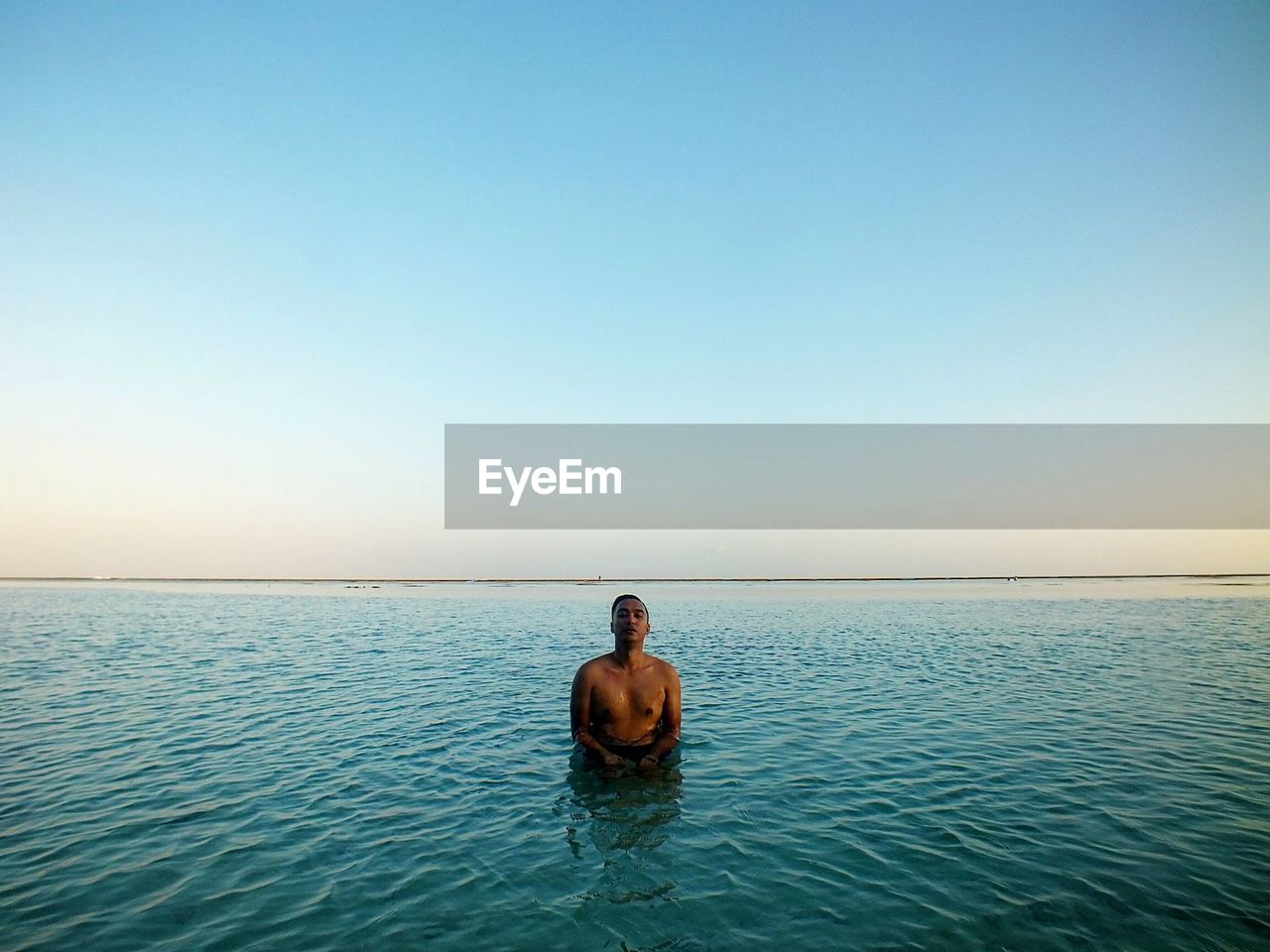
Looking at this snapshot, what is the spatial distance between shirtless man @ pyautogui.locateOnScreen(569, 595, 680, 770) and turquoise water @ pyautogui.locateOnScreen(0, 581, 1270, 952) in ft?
1.92

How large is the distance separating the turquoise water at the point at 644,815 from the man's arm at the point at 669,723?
1.36ft

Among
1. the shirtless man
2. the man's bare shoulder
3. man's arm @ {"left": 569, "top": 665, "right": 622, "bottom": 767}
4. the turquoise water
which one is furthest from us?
the man's bare shoulder

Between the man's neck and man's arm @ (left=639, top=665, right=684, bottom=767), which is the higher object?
the man's neck

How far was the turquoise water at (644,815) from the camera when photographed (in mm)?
5855

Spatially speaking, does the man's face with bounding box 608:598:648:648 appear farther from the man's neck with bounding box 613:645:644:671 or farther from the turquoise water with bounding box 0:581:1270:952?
→ the turquoise water with bounding box 0:581:1270:952

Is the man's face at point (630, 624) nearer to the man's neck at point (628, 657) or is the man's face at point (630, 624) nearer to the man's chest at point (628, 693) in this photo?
the man's neck at point (628, 657)

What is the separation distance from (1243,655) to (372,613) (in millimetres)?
50177

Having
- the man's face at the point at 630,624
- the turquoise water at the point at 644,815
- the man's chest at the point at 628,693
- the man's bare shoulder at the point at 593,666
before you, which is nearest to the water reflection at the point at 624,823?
the turquoise water at the point at 644,815

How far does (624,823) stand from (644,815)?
0.36 m

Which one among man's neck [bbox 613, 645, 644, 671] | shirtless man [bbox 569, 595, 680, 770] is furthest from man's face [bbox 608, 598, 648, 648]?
man's neck [bbox 613, 645, 644, 671]

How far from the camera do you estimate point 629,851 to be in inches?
285

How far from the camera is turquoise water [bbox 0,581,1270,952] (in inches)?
231

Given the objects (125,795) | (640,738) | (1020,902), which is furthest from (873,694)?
(125,795)

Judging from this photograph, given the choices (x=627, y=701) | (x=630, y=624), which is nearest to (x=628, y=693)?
(x=627, y=701)
